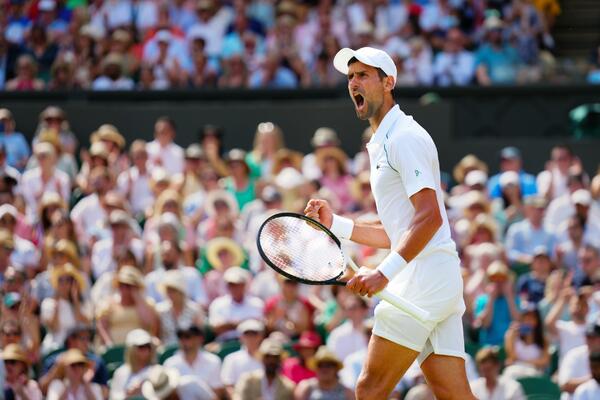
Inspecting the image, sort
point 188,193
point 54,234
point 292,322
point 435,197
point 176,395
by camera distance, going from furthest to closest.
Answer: point 188,193, point 54,234, point 292,322, point 176,395, point 435,197

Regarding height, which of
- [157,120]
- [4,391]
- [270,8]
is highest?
[270,8]

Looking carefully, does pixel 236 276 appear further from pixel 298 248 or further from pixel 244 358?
pixel 298 248

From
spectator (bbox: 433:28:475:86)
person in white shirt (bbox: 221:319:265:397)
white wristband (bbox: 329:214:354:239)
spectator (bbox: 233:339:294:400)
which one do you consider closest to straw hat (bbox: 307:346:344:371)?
spectator (bbox: 233:339:294:400)

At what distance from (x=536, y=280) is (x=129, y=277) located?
3204 millimetres

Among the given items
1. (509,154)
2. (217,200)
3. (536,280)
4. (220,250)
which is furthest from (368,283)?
(509,154)

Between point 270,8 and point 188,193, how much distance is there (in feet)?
11.9

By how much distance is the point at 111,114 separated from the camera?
53.3 feet

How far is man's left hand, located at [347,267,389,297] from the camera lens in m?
6.14

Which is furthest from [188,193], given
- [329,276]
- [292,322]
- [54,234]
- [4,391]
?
[329,276]

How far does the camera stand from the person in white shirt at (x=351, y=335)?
11391mm

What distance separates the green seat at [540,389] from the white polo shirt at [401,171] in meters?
4.28

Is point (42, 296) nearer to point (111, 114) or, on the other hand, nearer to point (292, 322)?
point (292, 322)

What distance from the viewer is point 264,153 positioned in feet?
49.3

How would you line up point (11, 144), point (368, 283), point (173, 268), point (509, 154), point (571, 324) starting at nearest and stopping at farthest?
point (368, 283)
point (571, 324)
point (173, 268)
point (509, 154)
point (11, 144)
